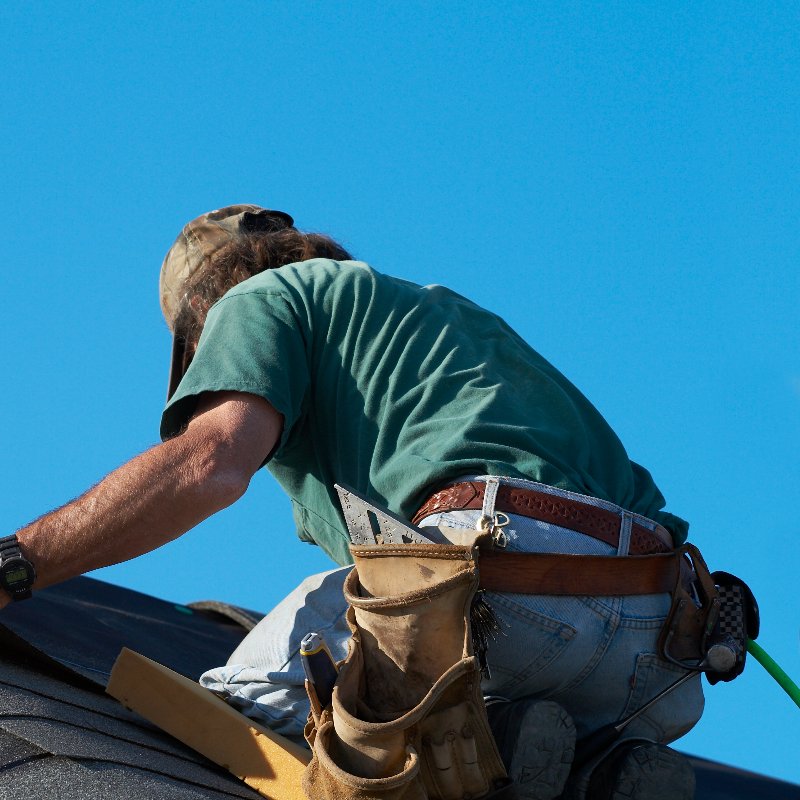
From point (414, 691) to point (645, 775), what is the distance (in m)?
0.59

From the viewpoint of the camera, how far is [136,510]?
2906 millimetres

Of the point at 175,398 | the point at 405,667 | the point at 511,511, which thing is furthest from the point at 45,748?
the point at 511,511

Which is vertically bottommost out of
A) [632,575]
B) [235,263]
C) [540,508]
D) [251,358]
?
[632,575]

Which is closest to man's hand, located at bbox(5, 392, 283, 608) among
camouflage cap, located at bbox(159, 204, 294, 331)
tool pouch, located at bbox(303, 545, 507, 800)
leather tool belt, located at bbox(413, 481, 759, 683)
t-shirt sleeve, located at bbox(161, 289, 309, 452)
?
t-shirt sleeve, located at bbox(161, 289, 309, 452)

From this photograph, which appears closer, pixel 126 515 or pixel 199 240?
pixel 126 515

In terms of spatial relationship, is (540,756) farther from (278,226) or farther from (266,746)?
(278,226)

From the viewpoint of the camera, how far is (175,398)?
3.21m

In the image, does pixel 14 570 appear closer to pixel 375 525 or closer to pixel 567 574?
pixel 375 525

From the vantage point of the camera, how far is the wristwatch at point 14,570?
2914mm

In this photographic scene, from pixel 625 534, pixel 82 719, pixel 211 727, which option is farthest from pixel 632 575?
pixel 82 719

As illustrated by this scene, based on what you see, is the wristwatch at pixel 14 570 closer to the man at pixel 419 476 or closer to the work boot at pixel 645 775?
the man at pixel 419 476

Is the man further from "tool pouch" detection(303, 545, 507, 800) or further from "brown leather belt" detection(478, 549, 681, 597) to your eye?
"tool pouch" detection(303, 545, 507, 800)

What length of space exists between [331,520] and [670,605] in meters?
0.97

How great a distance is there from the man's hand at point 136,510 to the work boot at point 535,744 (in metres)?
0.80
